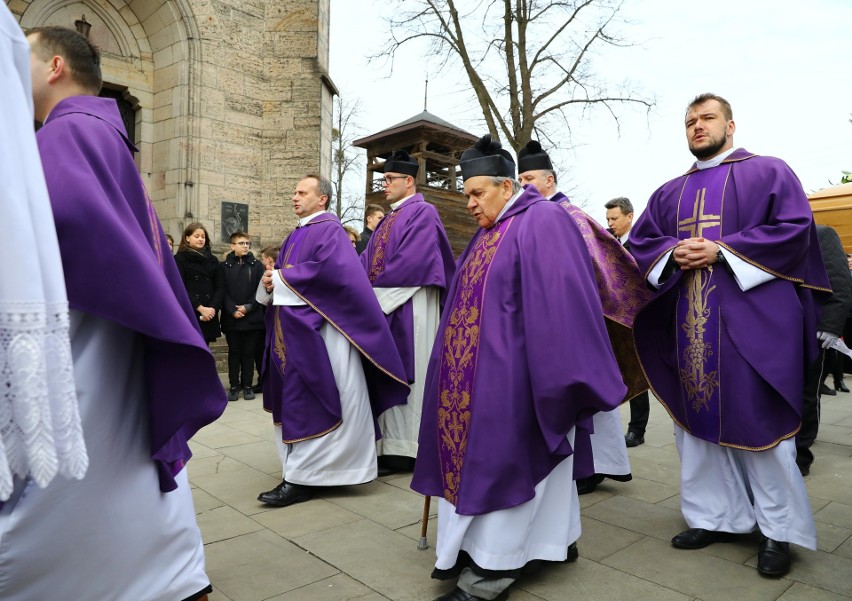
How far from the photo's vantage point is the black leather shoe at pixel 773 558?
9.64 ft

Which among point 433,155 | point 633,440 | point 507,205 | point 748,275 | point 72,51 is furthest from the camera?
point 433,155

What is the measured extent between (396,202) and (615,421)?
91.2 inches

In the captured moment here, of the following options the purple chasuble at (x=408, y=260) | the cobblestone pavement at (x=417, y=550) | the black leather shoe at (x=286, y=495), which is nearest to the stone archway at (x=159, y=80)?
the purple chasuble at (x=408, y=260)

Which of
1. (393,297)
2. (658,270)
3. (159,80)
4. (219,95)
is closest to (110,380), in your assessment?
(658,270)

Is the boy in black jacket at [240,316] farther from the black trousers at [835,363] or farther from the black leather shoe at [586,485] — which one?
the black trousers at [835,363]

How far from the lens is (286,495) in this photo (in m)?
3.98

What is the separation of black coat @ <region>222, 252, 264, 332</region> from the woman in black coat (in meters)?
0.10

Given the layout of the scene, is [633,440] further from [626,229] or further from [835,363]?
[835,363]

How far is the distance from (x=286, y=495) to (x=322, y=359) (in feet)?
2.76

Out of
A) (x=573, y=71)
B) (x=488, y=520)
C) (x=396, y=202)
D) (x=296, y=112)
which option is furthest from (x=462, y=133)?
(x=488, y=520)

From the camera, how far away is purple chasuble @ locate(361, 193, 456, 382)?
4.78 meters

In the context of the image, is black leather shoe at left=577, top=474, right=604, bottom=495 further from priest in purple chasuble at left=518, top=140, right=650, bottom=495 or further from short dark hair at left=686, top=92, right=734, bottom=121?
short dark hair at left=686, top=92, right=734, bottom=121

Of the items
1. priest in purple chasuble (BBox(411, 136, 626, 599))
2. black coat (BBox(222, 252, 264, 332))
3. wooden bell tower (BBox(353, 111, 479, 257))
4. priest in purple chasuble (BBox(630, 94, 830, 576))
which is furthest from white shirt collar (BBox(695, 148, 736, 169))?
wooden bell tower (BBox(353, 111, 479, 257))

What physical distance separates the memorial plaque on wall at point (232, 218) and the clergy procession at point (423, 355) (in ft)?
20.6
